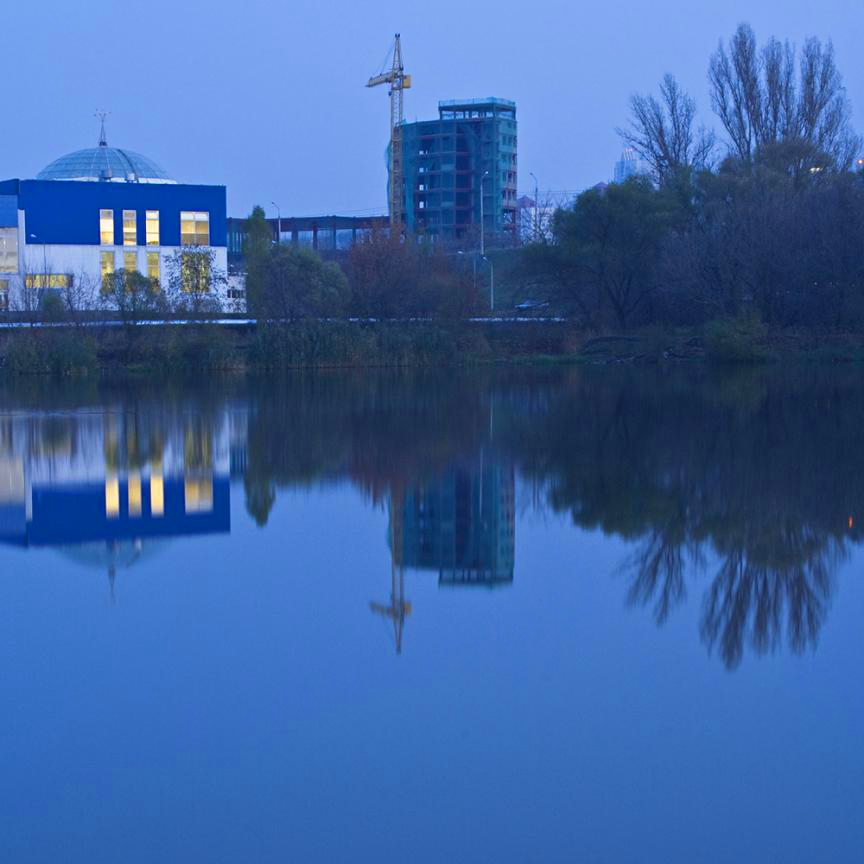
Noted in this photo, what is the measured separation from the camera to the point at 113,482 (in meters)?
13.8

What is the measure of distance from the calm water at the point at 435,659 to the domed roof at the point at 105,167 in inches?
2074

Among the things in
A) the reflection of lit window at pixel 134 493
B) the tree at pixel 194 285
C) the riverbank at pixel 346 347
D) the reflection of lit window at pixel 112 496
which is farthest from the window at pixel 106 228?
the reflection of lit window at pixel 112 496

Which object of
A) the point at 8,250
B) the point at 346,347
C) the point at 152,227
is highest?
the point at 152,227

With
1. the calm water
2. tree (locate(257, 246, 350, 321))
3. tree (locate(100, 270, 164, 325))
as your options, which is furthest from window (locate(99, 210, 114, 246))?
the calm water

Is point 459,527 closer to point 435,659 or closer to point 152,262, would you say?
point 435,659

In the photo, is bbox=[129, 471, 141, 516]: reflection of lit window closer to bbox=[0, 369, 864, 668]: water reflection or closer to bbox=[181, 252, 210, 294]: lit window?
bbox=[0, 369, 864, 668]: water reflection

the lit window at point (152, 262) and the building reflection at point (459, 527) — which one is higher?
the lit window at point (152, 262)

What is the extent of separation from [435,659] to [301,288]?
112 feet

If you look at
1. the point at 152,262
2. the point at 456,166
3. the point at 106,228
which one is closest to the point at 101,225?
the point at 106,228

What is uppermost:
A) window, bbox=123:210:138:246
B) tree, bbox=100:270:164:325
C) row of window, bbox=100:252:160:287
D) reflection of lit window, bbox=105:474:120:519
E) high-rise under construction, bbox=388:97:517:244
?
high-rise under construction, bbox=388:97:517:244

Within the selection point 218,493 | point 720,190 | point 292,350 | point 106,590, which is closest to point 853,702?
point 106,590

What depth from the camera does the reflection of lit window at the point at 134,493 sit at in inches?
472

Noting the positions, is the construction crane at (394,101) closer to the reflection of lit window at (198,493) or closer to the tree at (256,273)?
the tree at (256,273)

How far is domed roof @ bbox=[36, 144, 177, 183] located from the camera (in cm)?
6462
